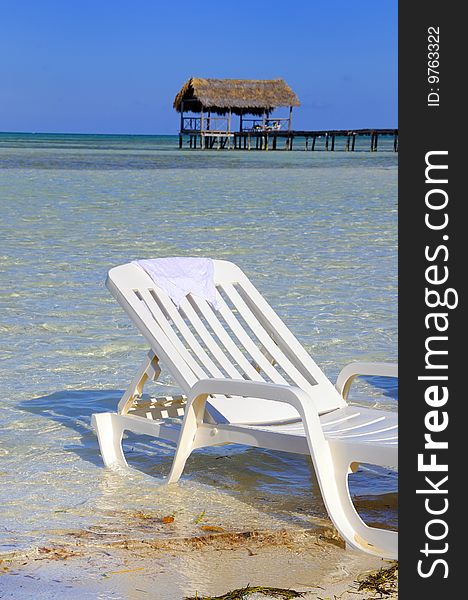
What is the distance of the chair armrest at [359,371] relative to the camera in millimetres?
4102

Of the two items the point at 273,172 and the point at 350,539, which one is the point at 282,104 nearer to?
the point at 273,172

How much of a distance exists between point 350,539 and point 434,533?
1.18m

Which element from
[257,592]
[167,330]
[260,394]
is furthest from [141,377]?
[257,592]

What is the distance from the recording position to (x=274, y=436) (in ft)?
12.1

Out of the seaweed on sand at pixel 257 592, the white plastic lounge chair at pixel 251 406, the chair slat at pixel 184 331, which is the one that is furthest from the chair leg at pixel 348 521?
the chair slat at pixel 184 331

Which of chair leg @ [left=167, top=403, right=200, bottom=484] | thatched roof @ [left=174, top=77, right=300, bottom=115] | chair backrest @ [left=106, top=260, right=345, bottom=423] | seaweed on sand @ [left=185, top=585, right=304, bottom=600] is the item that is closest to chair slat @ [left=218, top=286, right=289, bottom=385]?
chair backrest @ [left=106, top=260, right=345, bottom=423]

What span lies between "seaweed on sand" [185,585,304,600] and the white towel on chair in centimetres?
159

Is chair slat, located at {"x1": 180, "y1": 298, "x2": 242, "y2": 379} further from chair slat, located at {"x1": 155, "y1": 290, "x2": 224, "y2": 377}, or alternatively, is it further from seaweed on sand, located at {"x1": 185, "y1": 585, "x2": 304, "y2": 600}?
seaweed on sand, located at {"x1": 185, "y1": 585, "x2": 304, "y2": 600}

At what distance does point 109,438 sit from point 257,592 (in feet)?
4.75

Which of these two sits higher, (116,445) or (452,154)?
(452,154)

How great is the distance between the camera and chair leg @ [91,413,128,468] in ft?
14.3

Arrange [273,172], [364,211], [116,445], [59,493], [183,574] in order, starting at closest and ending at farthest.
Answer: [183,574], [59,493], [116,445], [364,211], [273,172]

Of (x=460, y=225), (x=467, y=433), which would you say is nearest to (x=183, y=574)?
(x=467, y=433)

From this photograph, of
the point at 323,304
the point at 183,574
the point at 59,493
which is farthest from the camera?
the point at 323,304
